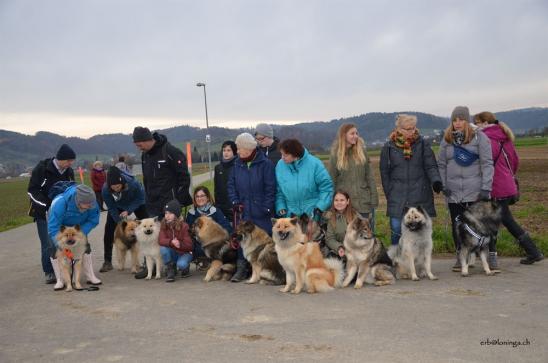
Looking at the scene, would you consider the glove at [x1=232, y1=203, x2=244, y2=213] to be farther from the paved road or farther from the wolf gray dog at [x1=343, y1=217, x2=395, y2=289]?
the wolf gray dog at [x1=343, y1=217, x2=395, y2=289]

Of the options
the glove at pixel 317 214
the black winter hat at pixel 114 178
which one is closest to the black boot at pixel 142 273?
the black winter hat at pixel 114 178

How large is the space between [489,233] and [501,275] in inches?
22.2

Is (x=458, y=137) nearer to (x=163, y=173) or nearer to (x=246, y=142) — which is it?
(x=246, y=142)

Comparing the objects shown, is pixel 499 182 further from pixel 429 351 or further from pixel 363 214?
pixel 429 351

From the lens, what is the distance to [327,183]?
6559 mm

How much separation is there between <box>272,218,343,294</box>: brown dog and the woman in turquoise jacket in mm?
620

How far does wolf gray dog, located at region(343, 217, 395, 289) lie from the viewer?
6.09m

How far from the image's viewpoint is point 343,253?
6.39 metres

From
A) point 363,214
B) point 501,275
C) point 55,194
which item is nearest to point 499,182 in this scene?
point 501,275

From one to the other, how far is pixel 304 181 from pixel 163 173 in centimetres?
225

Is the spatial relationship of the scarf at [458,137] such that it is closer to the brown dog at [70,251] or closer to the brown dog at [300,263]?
the brown dog at [300,263]

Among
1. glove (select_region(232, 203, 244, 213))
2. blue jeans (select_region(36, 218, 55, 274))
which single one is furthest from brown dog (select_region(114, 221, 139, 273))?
glove (select_region(232, 203, 244, 213))

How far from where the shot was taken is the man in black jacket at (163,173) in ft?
23.7

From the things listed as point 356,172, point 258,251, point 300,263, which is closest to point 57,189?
point 258,251
